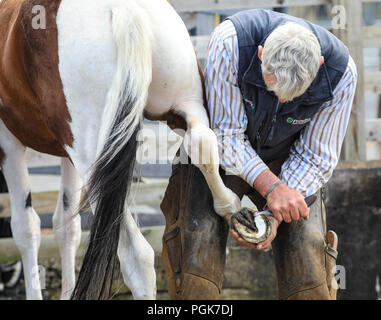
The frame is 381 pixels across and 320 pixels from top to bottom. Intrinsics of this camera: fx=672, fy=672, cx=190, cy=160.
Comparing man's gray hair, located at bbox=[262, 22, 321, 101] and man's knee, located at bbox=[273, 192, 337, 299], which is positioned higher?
man's gray hair, located at bbox=[262, 22, 321, 101]

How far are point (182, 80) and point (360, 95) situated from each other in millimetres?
1867

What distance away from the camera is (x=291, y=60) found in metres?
2.28

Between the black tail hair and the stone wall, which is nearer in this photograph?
the black tail hair

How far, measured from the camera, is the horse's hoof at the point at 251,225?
2453 millimetres

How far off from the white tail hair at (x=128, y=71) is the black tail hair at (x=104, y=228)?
0.20 ft

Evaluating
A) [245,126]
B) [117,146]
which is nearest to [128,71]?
[117,146]

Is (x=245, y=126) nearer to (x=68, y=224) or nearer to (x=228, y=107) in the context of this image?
(x=228, y=107)

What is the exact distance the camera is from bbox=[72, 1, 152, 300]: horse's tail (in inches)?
93.0

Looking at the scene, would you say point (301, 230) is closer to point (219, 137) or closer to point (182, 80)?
point (219, 137)

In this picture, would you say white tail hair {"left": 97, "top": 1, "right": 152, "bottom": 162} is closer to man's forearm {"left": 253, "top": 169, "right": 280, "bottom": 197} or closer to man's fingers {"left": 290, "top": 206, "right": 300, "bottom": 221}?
man's forearm {"left": 253, "top": 169, "right": 280, "bottom": 197}

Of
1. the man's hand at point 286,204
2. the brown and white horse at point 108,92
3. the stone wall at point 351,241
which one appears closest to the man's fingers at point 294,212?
the man's hand at point 286,204

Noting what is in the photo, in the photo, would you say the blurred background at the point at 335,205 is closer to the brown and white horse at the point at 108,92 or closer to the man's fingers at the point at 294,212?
the brown and white horse at the point at 108,92

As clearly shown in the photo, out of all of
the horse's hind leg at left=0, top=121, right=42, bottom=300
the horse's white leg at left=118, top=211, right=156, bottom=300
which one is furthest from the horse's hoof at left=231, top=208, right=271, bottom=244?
the horse's hind leg at left=0, top=121, right=42, bottom=300

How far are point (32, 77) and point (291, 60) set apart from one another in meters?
1.00
